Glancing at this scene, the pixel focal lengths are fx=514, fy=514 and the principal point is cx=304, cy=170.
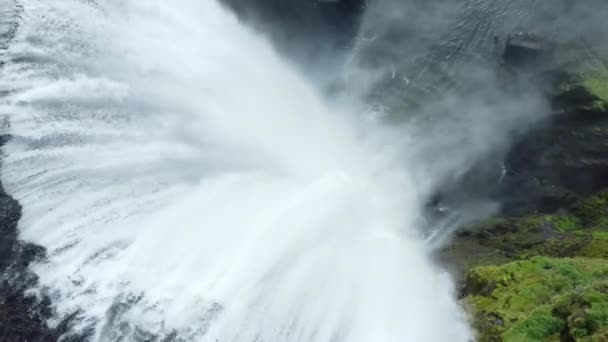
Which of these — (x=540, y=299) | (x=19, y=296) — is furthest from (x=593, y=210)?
(x=19, y=296)

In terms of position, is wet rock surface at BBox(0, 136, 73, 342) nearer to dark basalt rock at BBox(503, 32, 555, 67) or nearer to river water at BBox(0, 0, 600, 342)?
river water at BBox(0, 0, 600, 342)

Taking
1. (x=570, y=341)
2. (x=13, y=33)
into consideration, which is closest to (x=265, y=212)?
(x=570, y=341)

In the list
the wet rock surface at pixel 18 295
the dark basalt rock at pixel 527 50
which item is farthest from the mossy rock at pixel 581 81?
the wet rock surface at pixel 18 295

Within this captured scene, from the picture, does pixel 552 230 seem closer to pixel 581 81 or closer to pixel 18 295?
pixel 581 81

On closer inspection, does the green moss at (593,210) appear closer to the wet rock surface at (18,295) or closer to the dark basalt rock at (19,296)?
the dark basalt rock at (19,296)

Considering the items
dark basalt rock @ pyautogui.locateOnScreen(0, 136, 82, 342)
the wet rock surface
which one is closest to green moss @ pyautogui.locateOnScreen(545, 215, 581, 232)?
dark basalt rock @ pyautogui.locateOnScreen(0, 136, 82, 342)

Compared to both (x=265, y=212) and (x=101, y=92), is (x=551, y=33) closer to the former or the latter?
(x=265, y=212)
